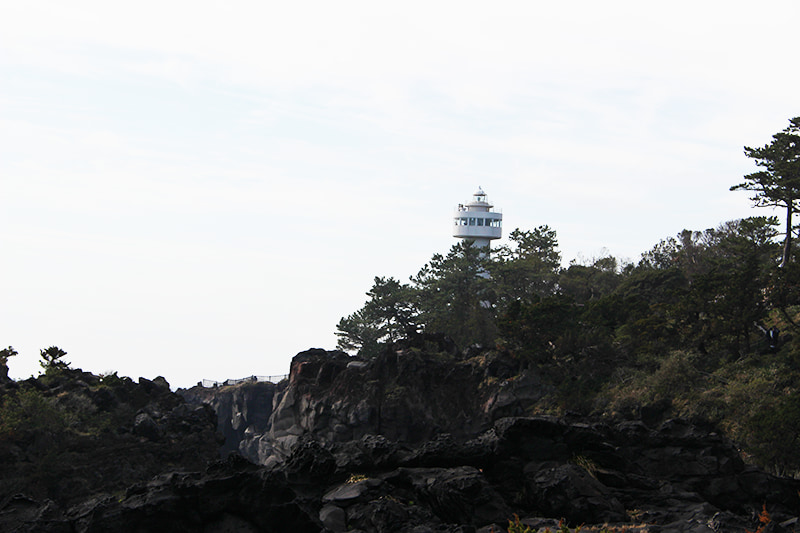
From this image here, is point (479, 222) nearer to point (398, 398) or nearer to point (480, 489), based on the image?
point (398, 398)

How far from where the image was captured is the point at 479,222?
114 meters

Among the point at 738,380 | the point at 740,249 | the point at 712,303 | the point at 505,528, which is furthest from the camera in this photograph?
the point at 740,249

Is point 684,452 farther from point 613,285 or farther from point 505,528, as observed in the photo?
point 613,285

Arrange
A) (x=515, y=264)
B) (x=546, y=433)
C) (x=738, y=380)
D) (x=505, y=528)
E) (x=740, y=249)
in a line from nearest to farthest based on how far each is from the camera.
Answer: (x=505, y=528) → (x=546, y=433) → (x=738, y=380) → (x=740, y=249) → (x=515, y=264)

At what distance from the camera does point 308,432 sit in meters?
70.1

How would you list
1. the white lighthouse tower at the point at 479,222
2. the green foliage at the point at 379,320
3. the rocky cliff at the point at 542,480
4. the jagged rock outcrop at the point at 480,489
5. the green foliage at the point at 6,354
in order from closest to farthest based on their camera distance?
the jagged rock outcrop at the point at 480,489, the rocky cliff at the point at 542,480, the green foliage at the point at 6,354, the green foliage at the point at 379,320, the white lighthouse tower at the point at 479,222

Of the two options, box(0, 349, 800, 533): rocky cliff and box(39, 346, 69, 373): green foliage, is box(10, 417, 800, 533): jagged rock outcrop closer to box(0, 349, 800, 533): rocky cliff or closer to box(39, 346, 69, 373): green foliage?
box(0, 349, 800, 533): rocky cliff

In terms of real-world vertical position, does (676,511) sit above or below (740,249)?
below

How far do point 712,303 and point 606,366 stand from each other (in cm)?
992

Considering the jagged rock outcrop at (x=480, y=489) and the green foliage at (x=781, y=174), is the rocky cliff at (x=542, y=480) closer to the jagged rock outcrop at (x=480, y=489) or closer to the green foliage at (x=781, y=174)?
the jagged rock outcrop at (x=480, y=489)

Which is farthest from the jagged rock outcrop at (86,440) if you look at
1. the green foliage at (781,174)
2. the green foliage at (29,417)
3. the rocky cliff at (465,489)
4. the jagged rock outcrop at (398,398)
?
the green foliage at (781,174)

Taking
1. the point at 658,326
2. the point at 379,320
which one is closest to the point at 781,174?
the point at 658,326

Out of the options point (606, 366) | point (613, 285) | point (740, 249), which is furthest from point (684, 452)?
point (613, 285)

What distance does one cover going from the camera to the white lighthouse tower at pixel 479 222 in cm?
11344
